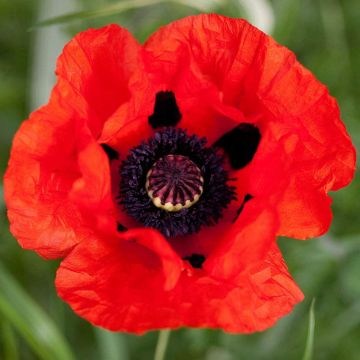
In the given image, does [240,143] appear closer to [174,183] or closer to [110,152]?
[174,183]

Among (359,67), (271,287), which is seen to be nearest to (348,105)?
(359,67)

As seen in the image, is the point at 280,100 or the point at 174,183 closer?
the point at 280,100

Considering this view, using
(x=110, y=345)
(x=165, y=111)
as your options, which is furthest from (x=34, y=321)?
(x=165, y=111)

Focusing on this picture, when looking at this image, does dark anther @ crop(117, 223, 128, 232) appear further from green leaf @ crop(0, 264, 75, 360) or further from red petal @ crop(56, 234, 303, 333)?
green leaf @ crop(0, 264, 75, 360)

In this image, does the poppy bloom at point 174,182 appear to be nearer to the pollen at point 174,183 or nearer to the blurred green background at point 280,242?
the pollen at point 174,183

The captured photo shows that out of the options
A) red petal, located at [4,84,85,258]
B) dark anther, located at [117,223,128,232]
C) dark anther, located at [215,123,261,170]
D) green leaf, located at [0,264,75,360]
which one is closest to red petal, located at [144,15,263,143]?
dark anther, located at [215,123,261,170]

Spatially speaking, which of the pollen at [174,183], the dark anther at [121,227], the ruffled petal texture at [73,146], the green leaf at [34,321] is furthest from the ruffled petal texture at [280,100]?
the green leaf at [34,321]
